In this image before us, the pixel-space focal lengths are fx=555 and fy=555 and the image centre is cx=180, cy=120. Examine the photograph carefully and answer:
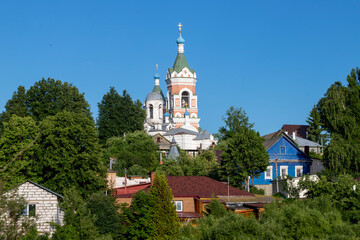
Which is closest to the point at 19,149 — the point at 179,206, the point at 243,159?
the point at 179,206

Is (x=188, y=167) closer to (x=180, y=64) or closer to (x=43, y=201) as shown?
(x=43, y=201)

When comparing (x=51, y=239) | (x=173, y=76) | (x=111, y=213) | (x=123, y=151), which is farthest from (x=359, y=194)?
(x=173, y=76)

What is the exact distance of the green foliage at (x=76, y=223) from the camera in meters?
28.3

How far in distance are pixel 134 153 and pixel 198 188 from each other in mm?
26808

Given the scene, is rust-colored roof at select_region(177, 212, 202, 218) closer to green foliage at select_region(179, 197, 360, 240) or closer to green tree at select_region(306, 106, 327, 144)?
green foliage at select_region(179, 197, 360, 240)

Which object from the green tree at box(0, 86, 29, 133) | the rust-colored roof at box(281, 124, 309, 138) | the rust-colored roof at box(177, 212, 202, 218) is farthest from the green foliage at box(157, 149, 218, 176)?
the rust-colored roof at box(281, 124, 309, 138)

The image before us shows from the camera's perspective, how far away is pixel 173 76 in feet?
391

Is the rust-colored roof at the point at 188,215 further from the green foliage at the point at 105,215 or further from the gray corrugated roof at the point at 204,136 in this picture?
the gray corrugated roof at the point at 204,136

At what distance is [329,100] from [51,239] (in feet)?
101

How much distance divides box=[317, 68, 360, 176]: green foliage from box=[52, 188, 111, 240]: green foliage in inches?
955

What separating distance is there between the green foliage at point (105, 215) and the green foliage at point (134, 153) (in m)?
23.5

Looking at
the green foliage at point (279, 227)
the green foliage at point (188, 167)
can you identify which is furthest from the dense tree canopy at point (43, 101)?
the green foliage at point (279, 227)

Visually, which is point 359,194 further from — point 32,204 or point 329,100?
point 32,204

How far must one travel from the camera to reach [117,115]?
82.8 metres
